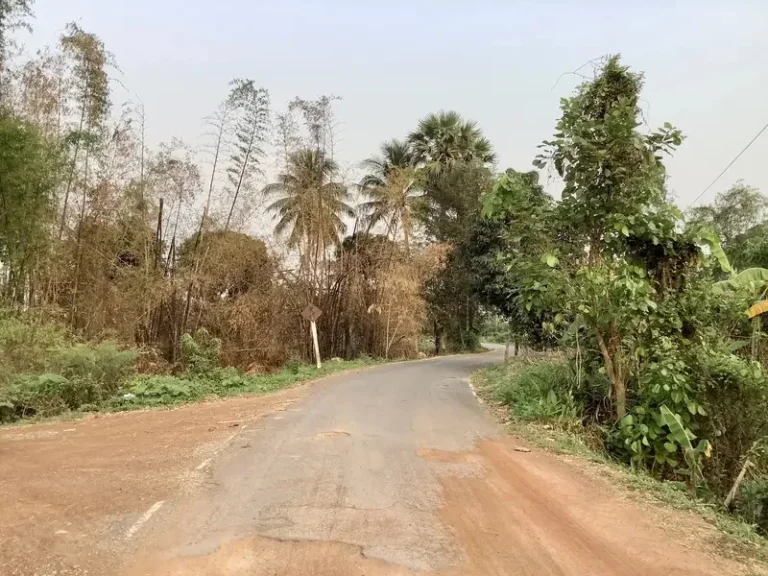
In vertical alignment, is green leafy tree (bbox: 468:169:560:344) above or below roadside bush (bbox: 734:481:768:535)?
above

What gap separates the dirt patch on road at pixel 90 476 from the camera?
185 inches

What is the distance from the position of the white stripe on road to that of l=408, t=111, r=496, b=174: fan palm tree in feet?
102

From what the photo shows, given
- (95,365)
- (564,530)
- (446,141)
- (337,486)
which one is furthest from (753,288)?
(446,141)

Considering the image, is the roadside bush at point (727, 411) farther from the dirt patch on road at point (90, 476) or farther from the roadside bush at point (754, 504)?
the dirt patch on road at point (90, 476)

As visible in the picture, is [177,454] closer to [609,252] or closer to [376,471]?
[376,471]

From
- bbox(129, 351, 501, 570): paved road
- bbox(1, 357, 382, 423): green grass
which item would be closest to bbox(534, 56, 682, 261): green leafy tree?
bbox(129, 351, 501, 570): paved road

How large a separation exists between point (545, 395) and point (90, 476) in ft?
24.7

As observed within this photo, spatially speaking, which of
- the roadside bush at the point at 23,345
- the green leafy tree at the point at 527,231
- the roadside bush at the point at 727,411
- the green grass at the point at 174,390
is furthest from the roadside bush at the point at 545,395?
the roadside bush at the point at 23,345

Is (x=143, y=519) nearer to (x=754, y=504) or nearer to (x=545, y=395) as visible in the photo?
(x=754, y=504)

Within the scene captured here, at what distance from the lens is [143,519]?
211 inches

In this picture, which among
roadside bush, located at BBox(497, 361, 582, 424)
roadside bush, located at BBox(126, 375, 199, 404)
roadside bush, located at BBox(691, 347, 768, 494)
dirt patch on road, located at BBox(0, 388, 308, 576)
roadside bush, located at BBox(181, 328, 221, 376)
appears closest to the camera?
dirt patch on road, located at BBox(0, 388, 308, 576)

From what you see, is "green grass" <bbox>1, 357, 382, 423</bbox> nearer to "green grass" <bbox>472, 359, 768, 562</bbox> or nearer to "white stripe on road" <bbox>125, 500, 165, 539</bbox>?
"green grass" <bbox>472, 359, 768, 562</bbox>

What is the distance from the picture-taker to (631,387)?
1015 cm

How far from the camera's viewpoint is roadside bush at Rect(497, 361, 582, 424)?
34.5 feet
